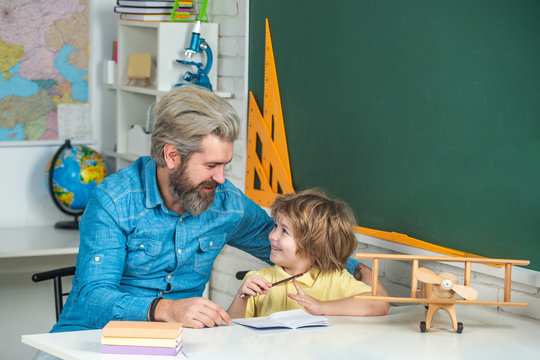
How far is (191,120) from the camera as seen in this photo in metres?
1.96

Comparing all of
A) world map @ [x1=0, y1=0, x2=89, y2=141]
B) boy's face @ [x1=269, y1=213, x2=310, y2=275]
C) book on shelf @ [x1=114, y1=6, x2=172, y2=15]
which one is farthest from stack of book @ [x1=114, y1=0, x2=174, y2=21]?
boy's face @ [x1=269, y1=213, x2=310, y2=275]

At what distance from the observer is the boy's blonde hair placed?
6.66 ft

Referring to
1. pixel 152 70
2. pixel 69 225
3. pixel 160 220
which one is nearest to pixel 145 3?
pixel 152 70

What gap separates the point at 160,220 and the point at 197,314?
43cm

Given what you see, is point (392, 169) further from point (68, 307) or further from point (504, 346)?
point (68, 307)

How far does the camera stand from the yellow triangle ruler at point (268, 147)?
2.78 m

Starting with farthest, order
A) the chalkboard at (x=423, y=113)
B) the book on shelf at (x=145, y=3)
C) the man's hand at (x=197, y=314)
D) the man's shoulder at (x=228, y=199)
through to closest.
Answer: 1. the book on shelf at (x=145, y=3)
2. the man's shoulder at (x=228, y=199)
3. the chalkboard at (x=423, y=113)
4. the man's hand at (x=197, y=314)

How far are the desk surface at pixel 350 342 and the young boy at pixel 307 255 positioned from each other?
0.67ft

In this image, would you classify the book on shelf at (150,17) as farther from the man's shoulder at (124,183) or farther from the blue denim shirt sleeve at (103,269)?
the blue denim shirt sleeve at (103,269)

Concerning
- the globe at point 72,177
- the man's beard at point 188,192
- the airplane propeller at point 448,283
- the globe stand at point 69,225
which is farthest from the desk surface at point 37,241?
the airplane propeller at point 448,283

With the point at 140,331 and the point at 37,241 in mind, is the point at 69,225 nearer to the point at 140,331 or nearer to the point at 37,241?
the point at 37,241

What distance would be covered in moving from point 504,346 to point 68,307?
1.23 m

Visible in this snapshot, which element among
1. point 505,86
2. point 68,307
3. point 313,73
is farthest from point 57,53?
point 505,86

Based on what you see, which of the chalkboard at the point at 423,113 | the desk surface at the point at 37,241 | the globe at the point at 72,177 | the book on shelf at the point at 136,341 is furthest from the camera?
the globe at the point at 72,177
